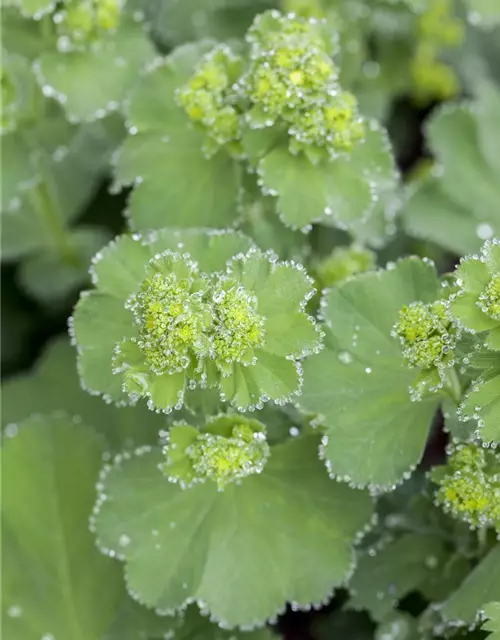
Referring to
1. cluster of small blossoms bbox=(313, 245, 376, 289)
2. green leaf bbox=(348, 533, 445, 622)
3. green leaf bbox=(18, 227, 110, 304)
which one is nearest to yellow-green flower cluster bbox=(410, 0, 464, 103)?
cluster of small blossoms bbox=(313, 245, 376, 289)

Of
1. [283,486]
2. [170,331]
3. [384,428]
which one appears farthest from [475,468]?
[170,331]

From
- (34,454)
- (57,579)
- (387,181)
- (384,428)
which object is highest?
(387,181)

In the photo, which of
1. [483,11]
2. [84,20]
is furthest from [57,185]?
[483,11]

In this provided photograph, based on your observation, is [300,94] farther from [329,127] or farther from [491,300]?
[491,300]

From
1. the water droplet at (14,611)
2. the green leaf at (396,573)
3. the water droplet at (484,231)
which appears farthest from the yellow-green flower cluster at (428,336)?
the water droplet at (14,611)

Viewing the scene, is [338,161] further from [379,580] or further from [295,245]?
[379,580]

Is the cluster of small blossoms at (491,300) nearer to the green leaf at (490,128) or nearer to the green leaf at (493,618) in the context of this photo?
the green leaf at (493,618)
